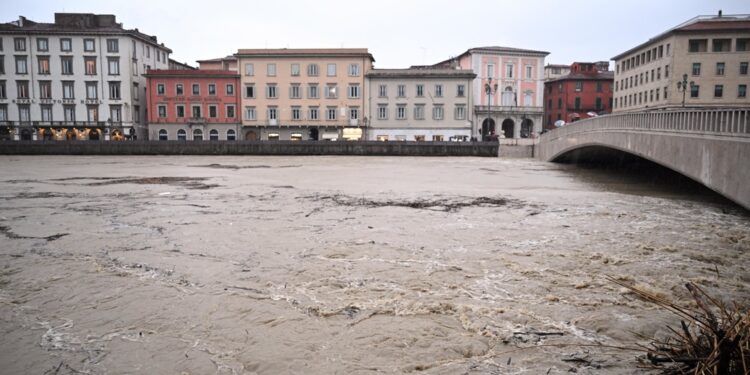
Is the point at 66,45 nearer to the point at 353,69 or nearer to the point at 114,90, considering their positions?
the point at 114,90

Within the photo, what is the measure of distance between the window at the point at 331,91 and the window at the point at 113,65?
70.8 feet

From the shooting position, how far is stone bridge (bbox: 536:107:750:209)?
35.9ft

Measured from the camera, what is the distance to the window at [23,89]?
58594 millimetres

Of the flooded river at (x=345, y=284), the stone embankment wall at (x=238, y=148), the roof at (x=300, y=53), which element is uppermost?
the roof at (x=300, y=53)

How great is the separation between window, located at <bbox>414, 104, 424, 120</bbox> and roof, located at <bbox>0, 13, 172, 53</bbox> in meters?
30.1

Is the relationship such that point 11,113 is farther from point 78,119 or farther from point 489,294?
point 489,294

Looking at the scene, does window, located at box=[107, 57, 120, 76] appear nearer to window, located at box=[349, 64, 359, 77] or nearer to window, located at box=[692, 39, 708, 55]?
window, located at box=[349, 64, 359, 77]

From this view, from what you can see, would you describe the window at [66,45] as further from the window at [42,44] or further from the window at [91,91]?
the window at [91,91]

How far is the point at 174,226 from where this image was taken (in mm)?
10055

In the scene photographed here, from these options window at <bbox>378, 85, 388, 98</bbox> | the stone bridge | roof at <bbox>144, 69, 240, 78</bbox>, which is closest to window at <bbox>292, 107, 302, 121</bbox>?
roof at <bbox>144, 69, 240, 78</bbox>

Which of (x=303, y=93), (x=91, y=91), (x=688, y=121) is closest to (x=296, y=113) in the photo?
(x=303, y=93)

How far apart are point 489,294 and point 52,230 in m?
7.54

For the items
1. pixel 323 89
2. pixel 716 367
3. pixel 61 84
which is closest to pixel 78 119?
pixel 61 84

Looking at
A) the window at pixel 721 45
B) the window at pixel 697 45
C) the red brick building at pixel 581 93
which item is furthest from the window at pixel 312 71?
the window at pixel 721 45
